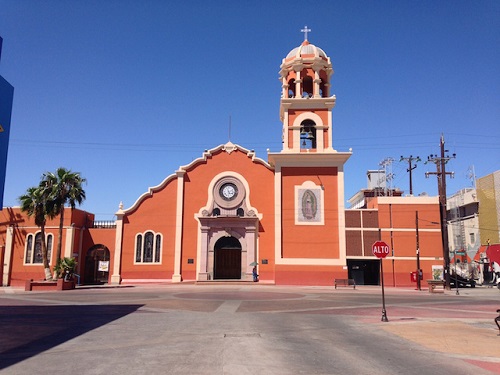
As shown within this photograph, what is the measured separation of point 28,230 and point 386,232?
31090 mm

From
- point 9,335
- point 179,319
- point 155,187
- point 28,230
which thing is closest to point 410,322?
point 179,319

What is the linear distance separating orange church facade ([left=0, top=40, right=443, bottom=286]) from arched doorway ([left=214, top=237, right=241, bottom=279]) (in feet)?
0.28

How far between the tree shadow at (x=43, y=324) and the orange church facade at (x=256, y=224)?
704 inches

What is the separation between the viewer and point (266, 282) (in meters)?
34.4

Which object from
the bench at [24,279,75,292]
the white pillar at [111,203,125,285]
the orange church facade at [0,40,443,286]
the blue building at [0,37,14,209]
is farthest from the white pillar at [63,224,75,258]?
the blue building at [0,37,14,209]

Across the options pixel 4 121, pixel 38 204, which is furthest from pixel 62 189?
pixel 4 121

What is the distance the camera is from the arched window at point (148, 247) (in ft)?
119

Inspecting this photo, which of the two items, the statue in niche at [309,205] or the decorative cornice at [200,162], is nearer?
the statue in niche at [309,205]

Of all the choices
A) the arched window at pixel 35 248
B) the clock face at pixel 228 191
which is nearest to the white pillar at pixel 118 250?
→ the arched window at pixel 35 248

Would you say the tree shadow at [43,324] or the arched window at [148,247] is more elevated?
the arched window at [148,247]

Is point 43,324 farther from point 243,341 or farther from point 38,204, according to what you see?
point 38,204

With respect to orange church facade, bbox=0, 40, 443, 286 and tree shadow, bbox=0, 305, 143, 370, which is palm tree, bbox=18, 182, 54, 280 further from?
tree shadow, bbox=0, 305, 143, 370

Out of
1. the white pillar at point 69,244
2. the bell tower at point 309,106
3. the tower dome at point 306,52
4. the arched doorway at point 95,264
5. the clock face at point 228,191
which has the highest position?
the tower dome at point 306,52

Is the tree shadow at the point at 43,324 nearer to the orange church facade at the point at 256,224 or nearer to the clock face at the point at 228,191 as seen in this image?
the orange church facade at the point at 256,224
